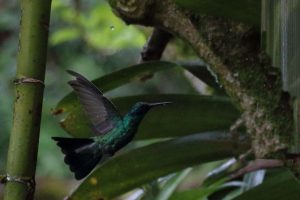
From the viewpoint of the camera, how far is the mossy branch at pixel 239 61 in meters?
0.74

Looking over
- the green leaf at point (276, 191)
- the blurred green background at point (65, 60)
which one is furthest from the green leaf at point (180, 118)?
the blurred green background at point (65, 60)

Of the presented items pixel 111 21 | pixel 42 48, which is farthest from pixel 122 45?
pixel 42 48

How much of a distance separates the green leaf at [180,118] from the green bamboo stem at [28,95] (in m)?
0.28

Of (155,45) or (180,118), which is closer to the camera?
(180,118)

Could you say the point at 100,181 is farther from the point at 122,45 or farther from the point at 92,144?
the point at 122,45

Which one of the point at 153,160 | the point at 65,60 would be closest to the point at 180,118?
the point at 153,160

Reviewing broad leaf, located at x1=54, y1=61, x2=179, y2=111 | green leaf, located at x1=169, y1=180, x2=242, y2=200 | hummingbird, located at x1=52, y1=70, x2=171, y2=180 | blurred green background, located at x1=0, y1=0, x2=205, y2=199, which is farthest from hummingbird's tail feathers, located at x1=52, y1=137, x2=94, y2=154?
blurred green background, located at x1=0, y1=0, x2=205, y2=199

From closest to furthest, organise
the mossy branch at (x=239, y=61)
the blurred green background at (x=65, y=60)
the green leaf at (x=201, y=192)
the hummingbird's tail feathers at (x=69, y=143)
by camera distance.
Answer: the hummingbird's tail feathers at (x=69, y=143) → the mossy branch at (x=239, y=61) → the green leaf at (x=201, y=192) → the blurred green background at (x=65, y=60)

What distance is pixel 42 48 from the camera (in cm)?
60

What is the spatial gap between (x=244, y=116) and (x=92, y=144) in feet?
0.79

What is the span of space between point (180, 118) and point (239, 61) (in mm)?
168

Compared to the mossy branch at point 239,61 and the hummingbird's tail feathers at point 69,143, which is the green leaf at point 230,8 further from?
the hummingbird's tail feathers at point 69,143

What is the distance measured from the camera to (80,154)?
0.56 metres

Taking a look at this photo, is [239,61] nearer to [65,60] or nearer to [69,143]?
[69,143]
